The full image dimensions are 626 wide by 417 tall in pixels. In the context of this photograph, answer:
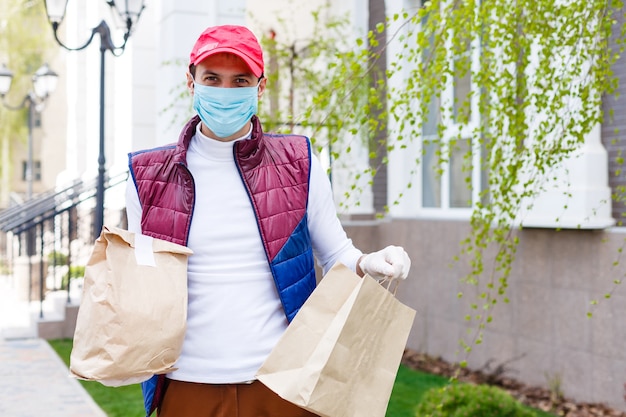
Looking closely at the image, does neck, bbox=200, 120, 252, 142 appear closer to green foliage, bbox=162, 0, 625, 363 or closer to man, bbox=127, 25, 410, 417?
man, bbox=127, 25, 410, 417

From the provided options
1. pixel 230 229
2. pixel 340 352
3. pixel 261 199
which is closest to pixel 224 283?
pixel 230 229

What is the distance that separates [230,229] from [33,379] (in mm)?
5578

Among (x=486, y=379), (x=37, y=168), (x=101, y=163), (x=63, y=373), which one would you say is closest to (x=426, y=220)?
(x=486, y=379)

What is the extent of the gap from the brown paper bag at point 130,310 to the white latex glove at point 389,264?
0.47m

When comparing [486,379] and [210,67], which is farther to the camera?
[486,379]

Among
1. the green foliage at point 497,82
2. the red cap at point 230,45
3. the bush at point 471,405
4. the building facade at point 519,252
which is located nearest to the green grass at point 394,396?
the building facade at point 519,252

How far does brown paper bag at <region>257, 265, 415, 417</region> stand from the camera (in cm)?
192

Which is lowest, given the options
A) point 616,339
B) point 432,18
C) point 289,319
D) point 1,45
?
point 616,339

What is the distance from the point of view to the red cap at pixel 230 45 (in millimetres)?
2119

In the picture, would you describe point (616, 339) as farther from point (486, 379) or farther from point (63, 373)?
point (63, 373)

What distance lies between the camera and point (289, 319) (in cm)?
219

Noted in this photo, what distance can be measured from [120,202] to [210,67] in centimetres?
1125

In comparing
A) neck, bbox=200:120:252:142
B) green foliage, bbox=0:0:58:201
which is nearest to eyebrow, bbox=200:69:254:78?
neck, bbox=200:120:252:142

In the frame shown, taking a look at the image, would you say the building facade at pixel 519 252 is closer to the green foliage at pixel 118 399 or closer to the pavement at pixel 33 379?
the green foliage at pixel 118 399
